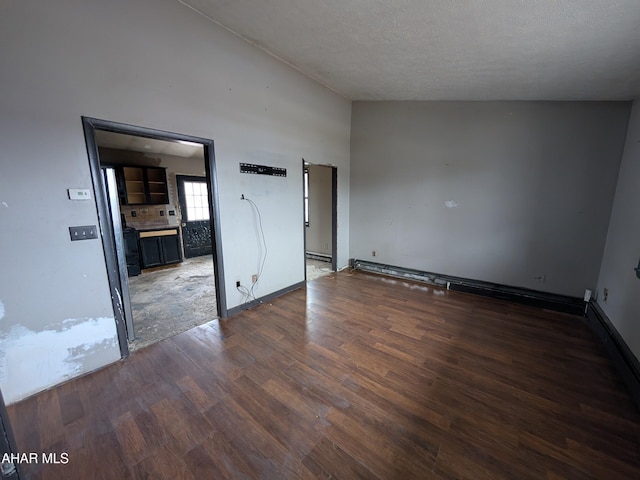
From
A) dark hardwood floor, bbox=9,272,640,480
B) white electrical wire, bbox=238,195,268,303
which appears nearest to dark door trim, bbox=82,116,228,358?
dark hardwood floor, bbox=9,272,640,480

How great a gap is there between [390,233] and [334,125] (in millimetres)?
2187

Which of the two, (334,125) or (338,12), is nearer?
(338,12)

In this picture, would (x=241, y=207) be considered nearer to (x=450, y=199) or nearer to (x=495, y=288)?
(x=450, y=199)

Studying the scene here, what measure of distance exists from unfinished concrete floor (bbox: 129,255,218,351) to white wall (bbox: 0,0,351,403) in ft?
2.03

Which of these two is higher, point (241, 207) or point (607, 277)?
point (241, 207)

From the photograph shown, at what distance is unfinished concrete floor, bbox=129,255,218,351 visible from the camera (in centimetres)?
279

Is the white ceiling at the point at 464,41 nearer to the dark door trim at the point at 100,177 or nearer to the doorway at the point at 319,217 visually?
the dark door trim at the point at 100,177

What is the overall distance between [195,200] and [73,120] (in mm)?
4491

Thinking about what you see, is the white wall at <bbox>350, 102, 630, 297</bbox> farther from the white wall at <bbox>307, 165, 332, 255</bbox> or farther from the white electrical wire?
the white electrical wire

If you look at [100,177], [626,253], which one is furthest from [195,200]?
[626,253]

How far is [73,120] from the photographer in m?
1.85

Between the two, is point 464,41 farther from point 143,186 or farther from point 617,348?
point 143,186

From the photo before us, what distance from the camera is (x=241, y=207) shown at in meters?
3.06

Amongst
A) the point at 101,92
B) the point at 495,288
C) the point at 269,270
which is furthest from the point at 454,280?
the point at 101,92
